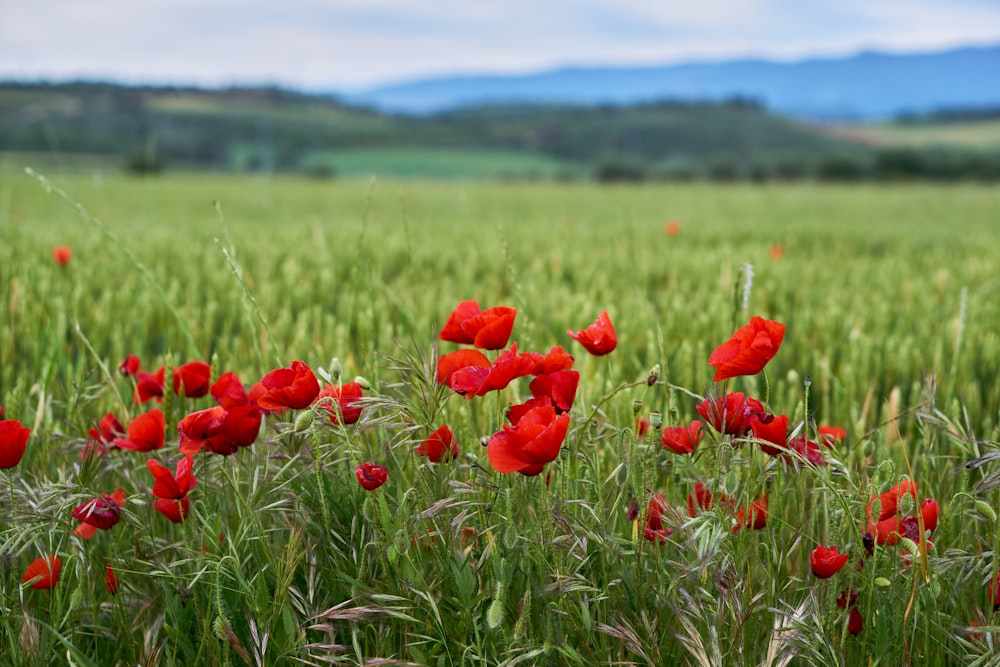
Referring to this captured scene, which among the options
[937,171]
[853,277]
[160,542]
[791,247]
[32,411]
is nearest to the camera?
[160,542]

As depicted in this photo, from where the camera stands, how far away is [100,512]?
1.01m

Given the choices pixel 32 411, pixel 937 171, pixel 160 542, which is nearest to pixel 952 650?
pixel 160 542

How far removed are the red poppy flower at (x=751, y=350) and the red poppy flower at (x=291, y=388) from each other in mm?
480

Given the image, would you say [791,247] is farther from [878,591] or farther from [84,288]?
[878,591]

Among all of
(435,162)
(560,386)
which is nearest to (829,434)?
(560,386)

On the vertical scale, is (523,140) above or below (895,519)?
above

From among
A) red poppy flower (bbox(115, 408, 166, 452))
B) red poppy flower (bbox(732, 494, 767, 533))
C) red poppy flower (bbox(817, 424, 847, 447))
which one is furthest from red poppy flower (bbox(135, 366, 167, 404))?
red poppy flower (bbox(817, 424, 847, 447))

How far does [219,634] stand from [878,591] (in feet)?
2.65

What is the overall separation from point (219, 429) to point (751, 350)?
2.12 feet

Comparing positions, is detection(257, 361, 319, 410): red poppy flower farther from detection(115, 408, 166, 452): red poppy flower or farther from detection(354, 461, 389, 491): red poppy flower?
detection(115, 408, 166, 452): red poppy flower

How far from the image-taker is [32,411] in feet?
5.34

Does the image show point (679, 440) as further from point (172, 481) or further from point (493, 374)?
point (172, 481)

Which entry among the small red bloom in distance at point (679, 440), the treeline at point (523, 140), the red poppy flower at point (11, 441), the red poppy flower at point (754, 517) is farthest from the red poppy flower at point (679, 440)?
the treeline at point (523, 140)

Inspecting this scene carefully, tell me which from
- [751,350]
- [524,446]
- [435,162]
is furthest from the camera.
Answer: [435,162]
